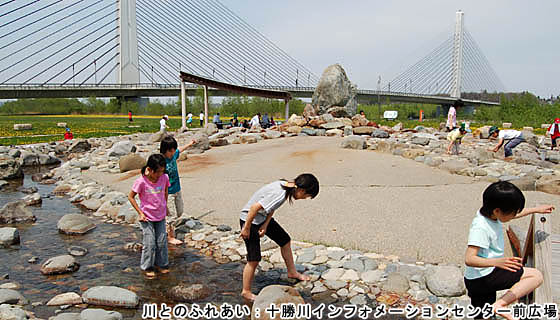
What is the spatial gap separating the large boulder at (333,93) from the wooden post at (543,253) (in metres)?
A: 19.8

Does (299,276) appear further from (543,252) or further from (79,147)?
(79,147)

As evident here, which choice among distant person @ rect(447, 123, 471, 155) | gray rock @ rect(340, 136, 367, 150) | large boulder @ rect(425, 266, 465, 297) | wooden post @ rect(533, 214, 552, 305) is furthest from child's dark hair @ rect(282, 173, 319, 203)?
distant person @ rect(447, 123, 471, 155)

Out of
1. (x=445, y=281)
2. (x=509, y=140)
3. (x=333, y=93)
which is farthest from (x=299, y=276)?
(x=333, y=93)

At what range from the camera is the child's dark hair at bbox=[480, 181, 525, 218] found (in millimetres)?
3002

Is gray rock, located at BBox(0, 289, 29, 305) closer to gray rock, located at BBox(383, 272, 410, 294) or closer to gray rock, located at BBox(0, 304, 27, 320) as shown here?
gray rock, located at BBox(0, 304, 27, 320)

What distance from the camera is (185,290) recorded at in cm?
482

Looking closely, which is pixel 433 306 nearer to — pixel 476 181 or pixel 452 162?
pixel 476 181

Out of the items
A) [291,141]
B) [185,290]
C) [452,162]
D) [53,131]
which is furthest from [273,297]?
[53,131]

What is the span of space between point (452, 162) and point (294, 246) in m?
6.30

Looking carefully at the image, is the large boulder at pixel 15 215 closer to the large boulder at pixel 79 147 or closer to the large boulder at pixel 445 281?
the large boulder at pixel 445 281

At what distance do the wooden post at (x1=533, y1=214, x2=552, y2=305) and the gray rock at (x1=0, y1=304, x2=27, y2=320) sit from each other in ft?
14.0

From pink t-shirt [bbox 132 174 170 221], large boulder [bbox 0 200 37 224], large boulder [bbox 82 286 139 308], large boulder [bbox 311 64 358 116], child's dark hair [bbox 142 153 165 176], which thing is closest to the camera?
large boulder [bbox 82 286 139 308]

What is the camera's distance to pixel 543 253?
127 inches

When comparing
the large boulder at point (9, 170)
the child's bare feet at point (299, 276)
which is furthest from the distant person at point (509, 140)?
the large boulder at point (9, 170)
